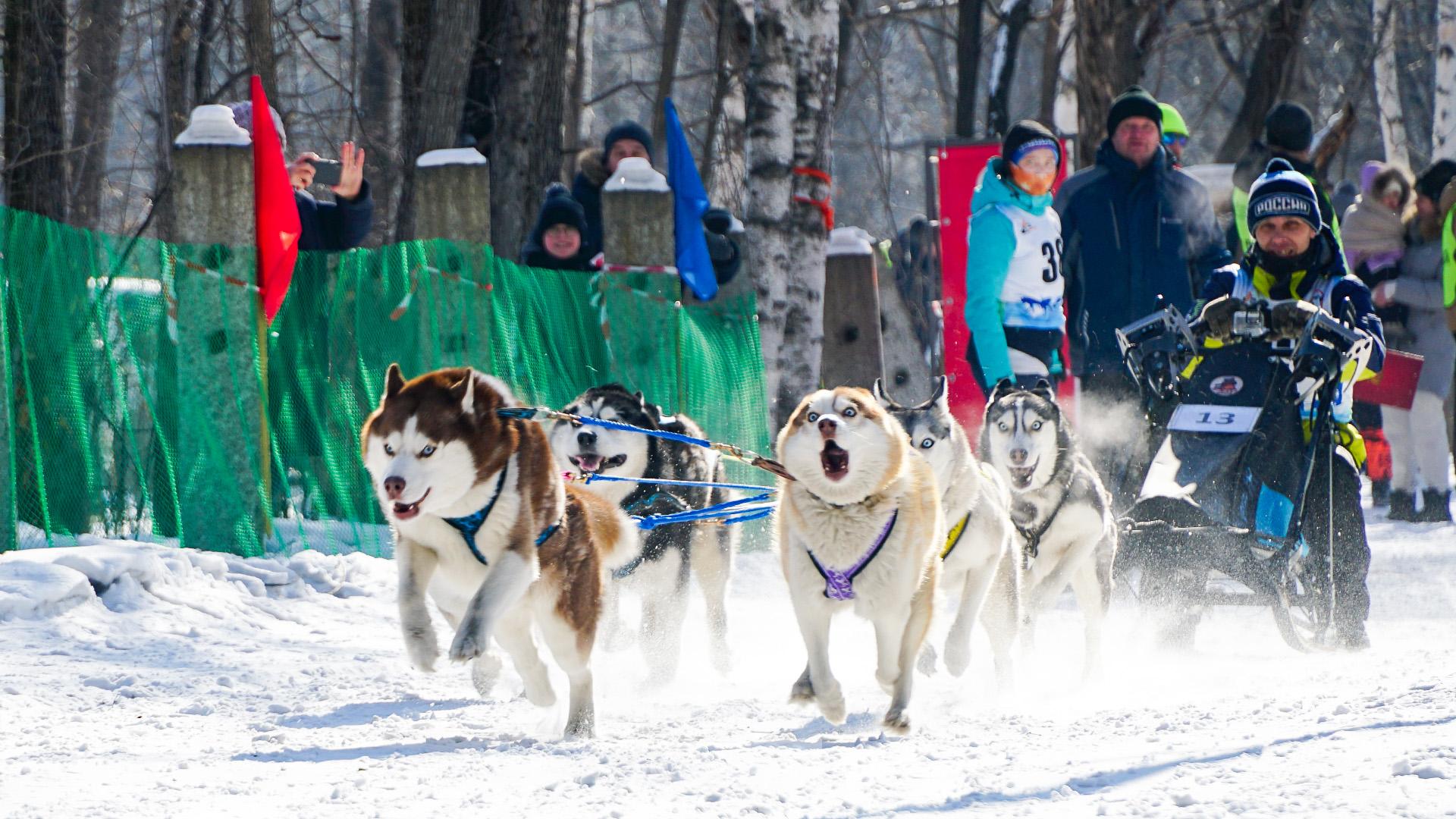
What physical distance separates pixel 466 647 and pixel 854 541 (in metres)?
1.14

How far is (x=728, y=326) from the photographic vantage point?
32.8 ft

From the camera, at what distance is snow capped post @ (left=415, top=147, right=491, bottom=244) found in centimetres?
805

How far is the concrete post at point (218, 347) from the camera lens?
6.77 m

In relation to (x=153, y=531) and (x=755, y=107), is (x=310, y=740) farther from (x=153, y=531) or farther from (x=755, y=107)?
(x=755, y=107)

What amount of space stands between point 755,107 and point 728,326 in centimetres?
131

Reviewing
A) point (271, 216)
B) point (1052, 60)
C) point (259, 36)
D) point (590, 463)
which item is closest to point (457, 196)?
point (271, 216)

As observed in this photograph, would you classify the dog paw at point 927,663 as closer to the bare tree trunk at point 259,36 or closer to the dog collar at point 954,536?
the dog collar at point 954,536

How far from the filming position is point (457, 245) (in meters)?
7.89

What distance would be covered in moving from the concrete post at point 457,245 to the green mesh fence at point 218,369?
0.4 inches

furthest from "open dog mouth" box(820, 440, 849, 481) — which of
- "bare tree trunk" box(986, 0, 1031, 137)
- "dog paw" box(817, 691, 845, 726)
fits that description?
"bare tree trunk" box(986, 0, 1031, 137)

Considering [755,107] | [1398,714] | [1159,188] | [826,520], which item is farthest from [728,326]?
[1398,714]

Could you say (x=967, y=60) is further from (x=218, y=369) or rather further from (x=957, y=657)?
(x=957, y=657)

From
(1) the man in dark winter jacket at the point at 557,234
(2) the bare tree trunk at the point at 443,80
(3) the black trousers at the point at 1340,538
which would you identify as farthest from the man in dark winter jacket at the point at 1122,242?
(2) the bare tree trunk at the point at 443,80

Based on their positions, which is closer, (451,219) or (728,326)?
(451,219)
